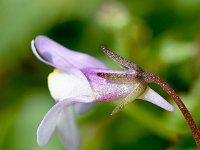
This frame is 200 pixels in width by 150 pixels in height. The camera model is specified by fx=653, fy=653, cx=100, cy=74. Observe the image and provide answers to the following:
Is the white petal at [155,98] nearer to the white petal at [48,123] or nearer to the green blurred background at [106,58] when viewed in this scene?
the white petal at [48,123]

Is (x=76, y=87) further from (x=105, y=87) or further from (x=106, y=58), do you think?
(x=106, y=58)

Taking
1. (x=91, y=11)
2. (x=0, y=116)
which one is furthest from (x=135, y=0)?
(x=0, y=116)

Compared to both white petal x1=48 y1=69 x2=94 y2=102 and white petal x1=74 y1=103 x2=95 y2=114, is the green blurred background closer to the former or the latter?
white petal x1=74 y1=103 x2=95 y2=114

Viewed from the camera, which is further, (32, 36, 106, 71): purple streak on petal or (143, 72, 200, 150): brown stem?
(32, 36, 106, 71): purple streak on petal

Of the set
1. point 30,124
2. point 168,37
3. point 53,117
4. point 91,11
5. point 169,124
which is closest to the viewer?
point 53,117

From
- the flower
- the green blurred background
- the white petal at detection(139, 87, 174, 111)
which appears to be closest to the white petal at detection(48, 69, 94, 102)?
the flower

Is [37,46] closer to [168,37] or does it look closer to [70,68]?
[70,68]

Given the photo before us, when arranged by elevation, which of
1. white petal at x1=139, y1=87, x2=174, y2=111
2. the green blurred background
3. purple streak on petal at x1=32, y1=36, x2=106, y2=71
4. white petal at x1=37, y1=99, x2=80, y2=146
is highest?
purple streak on petal at x1=32, y1=36, x2=106, y2=71
